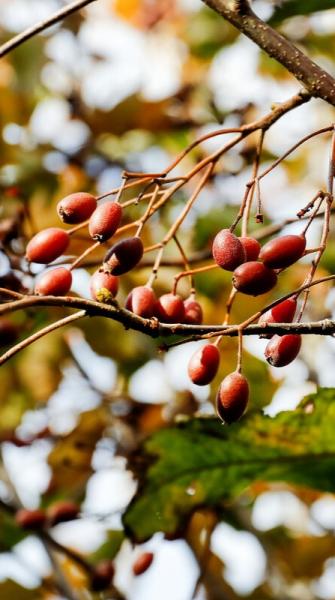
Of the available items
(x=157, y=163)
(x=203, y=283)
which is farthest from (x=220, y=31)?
(x=203, y=283)

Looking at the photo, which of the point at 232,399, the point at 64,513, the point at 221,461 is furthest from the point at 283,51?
the point at 64,513

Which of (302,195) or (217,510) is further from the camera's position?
(302,195)

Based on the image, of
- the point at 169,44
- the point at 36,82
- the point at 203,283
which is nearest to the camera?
the point at 203,283

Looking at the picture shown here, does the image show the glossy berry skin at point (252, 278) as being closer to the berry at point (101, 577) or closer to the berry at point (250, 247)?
the berry at point (250, 247)

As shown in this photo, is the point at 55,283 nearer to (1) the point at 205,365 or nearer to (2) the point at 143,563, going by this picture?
(1) the point at 205,365

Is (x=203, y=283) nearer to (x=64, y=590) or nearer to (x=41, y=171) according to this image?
(x=41, y=171)

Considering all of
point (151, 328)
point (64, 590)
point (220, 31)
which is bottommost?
point (64, 590)
